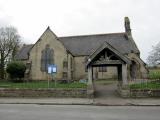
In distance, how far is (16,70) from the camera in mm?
43812

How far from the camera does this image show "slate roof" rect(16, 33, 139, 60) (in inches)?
1782

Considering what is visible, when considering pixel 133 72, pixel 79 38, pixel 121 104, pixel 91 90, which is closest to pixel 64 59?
pixel 79 38

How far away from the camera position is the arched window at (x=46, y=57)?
1790 inches

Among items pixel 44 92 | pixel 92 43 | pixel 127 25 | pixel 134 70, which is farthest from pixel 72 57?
pixel 44 92

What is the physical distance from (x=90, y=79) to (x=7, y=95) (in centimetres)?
756

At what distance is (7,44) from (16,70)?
15.1 m

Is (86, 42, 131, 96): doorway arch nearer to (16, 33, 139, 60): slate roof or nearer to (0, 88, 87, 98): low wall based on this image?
(0, 88, 87, 98): low wall

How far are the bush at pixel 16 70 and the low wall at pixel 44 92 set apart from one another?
1965 cm

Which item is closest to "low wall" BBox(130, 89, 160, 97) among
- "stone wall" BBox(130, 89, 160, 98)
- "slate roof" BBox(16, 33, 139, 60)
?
"stone wall" BBox(130, 89, 160, 98)

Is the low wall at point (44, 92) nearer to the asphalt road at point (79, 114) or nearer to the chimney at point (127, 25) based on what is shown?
the asphalt road at point (79, 114)

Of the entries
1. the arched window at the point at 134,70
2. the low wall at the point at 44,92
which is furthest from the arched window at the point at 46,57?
the low wall at the point at 44,92

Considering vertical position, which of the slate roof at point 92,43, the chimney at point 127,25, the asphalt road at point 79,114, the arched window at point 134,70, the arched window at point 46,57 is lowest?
the asphalt road at point 79,114

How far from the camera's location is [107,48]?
23.2 metres

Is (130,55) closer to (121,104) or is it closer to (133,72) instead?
(133,72)
